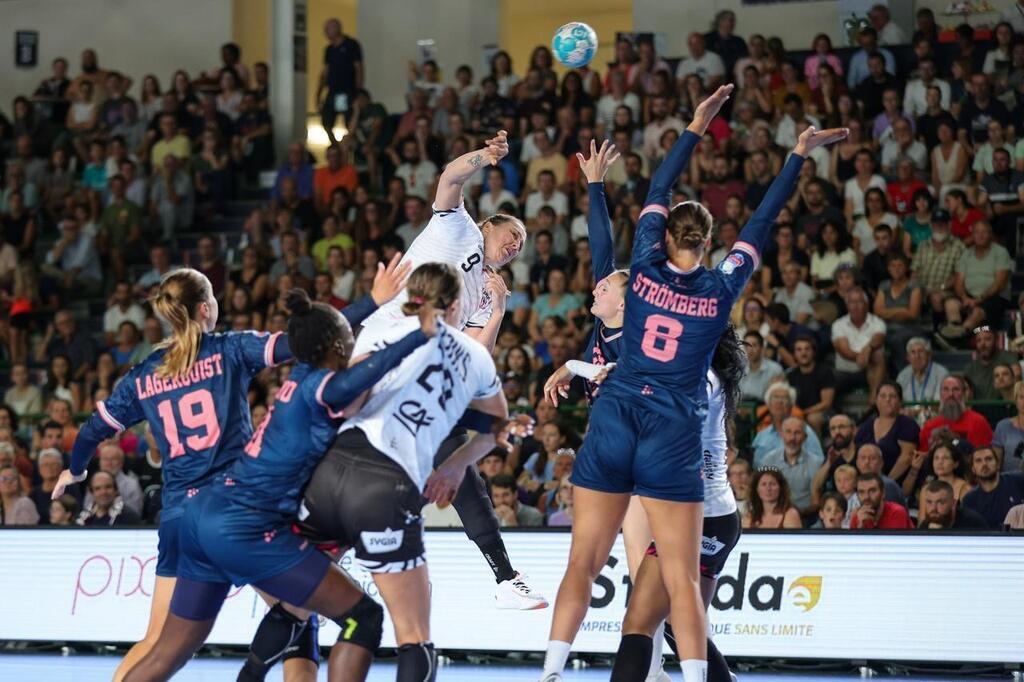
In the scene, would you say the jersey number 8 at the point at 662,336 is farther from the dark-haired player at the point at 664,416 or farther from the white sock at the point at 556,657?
the white sock at the point at 556,657

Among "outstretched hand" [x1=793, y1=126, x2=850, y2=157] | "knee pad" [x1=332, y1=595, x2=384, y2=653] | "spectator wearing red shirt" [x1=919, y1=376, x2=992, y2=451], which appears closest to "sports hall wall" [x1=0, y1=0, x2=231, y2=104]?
"spectator wearing red shirt" [x1=919, y1=376, x2=992, y2=451]

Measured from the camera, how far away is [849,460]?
12320mm

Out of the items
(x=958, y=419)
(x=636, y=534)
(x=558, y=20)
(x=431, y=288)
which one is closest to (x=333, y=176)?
(x=958, y=419)

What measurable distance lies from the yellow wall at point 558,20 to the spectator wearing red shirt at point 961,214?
1224 cm

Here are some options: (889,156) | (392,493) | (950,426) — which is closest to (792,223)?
(889,156)

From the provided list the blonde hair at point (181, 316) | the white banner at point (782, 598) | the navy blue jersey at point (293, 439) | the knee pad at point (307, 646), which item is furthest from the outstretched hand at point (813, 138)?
the white banner at point (782, 598)

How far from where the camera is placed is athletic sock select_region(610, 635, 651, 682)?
262 inches

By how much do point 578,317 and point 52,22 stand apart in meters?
13.1

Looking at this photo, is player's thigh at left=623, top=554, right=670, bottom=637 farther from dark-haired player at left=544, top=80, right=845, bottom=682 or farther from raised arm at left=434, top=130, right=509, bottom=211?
raised arm at left=434, top=130, right=509, bottom=211

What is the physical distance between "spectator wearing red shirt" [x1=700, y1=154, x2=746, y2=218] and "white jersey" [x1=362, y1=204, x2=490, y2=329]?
8.30 meters

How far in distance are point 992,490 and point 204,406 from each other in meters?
7.11

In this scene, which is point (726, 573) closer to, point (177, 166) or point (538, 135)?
point (538, 135)

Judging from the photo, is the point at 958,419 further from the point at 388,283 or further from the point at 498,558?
the point at 388,283

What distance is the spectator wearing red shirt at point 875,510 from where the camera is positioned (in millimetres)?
11234
